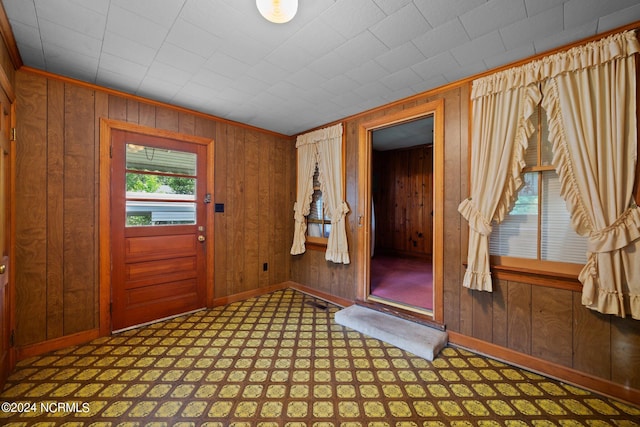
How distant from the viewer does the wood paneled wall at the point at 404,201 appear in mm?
5562

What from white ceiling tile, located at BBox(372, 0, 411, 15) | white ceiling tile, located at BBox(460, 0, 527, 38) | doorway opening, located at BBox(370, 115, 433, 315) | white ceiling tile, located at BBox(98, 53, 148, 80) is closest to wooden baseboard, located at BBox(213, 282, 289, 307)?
doorway opening, located at BBox(370, 115, 433, 315)

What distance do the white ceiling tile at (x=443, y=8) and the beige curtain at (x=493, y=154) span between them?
2.81 feet

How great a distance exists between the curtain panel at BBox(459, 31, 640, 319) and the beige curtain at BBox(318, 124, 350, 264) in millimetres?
1656

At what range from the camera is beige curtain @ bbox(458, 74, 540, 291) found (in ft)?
6.80

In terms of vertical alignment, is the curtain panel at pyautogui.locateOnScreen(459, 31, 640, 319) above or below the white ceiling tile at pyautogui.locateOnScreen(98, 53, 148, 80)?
below

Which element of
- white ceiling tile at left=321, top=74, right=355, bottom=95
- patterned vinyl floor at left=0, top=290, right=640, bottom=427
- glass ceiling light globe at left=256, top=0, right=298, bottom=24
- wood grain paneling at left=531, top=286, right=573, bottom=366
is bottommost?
patterned vinyl floor at left=0, top=290, right=640, bottom=427

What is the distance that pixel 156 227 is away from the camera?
2.91 meters

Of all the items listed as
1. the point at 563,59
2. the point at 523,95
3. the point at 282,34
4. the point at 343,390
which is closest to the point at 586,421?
the point at 343,390

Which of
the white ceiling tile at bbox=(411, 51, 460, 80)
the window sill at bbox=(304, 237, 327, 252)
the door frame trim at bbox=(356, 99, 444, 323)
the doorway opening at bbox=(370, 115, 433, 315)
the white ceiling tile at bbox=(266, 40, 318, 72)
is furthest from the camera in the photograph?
the doorway opening at bbox=(370, 115, 433, 315)

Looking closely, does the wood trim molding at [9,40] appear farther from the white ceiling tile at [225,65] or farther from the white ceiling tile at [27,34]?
the white ceiling tile at [225,65]

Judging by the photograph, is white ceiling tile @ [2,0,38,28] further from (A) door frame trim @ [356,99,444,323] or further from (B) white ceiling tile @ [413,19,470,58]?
(A) door frame trim @ [356,99,444,323]

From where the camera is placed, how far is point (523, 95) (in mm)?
2059

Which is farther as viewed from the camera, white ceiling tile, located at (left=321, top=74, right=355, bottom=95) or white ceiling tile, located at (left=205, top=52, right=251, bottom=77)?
white ceiling tile, located at (left=321, top=74, right=355, bottom=95)

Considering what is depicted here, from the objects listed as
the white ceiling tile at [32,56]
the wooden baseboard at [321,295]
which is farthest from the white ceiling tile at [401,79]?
the white ceiling tile at [32,56]
